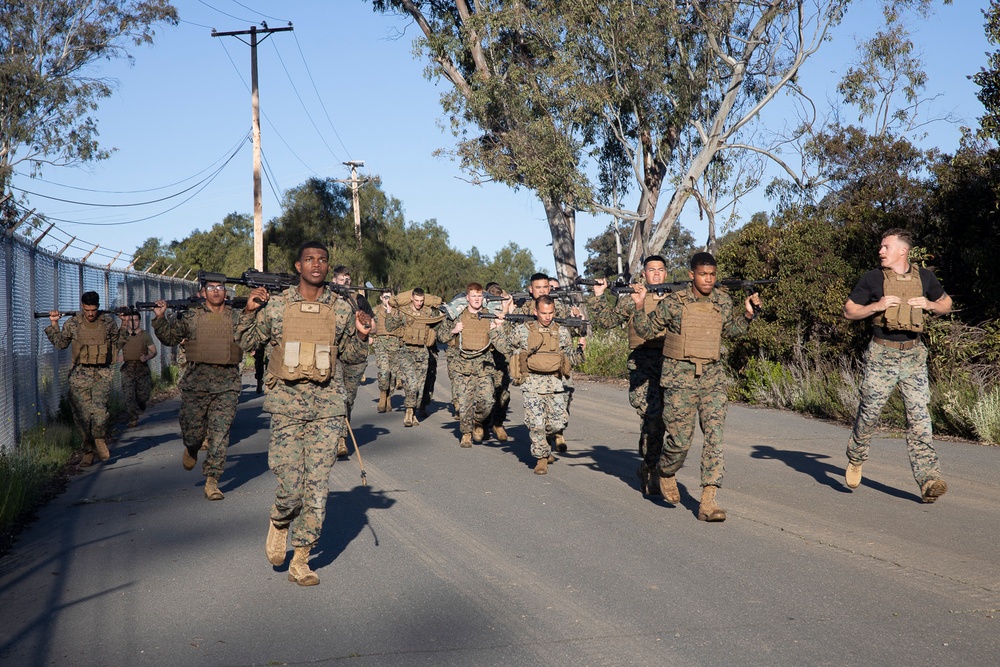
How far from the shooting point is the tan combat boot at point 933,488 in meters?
7.68

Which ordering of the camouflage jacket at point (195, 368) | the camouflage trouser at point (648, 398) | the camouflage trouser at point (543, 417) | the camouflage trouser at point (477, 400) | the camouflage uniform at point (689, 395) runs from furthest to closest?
the camouflage trouser at point (477, 400) → the camouflage trouser at point (543, 417) → the camouflage jacket at point (195, 368) → the camouflage trouser at point (648, 398) → the camouflage uniform at point (689, 395)

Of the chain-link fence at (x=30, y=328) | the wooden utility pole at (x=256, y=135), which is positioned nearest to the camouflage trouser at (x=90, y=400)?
the chain-link fence at (x=30, y=328)

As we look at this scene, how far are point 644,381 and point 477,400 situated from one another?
3.52 m

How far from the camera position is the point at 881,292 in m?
7.90

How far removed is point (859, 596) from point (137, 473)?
26.4ft

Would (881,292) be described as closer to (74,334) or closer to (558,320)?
(558,320)

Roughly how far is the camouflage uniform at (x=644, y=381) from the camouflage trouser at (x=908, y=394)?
5.63 feet

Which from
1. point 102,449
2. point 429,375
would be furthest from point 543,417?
point 429,375

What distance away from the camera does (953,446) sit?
11047mm

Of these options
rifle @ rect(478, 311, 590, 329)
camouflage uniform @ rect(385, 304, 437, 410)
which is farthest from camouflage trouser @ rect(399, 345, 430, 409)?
rifle @ rect(478, 311, 590, 329)

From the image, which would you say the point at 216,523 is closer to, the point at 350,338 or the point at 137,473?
the point at 350,338

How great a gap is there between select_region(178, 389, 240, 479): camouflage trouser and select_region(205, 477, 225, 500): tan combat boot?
47 mm

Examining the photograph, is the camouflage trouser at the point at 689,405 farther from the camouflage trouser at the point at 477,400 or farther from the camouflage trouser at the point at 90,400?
the camouflage trouser at the point at 90,400

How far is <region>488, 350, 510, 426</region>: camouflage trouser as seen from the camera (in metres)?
12.8
